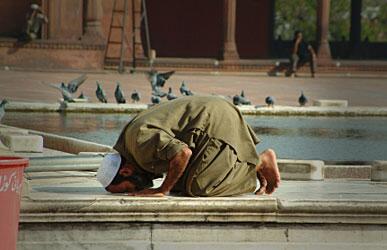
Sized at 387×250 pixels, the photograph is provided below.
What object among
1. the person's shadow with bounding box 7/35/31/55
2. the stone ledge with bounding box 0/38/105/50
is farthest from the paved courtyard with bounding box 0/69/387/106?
the person's shadow with bounding box 7/35/31/55

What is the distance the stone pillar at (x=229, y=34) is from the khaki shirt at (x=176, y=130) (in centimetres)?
2252

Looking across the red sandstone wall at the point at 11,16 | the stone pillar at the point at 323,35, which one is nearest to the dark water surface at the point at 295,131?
the red sandstone wall at the point at 11,16

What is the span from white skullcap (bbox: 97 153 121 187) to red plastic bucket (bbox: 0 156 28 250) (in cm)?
131

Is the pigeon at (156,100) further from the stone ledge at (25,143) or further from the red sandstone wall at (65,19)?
the red sandstone wall at (65,19)

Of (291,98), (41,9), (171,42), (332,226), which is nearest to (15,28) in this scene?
(41,9)

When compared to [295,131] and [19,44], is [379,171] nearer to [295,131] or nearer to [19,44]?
[295,131]

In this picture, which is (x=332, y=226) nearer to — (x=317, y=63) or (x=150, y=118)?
(x=150, y=118)

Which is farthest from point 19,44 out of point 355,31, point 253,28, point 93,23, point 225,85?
point 355,31

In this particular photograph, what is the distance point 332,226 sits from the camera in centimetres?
680

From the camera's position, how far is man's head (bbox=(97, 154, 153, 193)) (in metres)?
7.03

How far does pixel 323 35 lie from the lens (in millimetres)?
30703

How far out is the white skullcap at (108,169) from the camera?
7020 millimetres

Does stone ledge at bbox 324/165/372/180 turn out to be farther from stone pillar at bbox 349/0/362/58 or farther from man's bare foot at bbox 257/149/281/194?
stone pillar at bbox 349/0/362/58

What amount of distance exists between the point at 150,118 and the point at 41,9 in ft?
71.0
